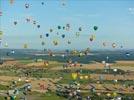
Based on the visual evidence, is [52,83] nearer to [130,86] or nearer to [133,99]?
[130,86]

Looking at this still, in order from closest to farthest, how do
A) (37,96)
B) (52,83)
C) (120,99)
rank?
(120,99) → (37,96) → (52,83)

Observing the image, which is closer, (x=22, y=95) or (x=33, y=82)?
(x=22, y=95)

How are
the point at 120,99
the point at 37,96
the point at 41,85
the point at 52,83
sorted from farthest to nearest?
the point at 52,83
the point at 41,85
the point at 37,96
the point at 120,99

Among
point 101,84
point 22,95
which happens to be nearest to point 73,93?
point 22,95

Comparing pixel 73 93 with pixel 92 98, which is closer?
pixel 92 98

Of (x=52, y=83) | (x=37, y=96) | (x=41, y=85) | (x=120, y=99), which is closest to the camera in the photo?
(x=120, y=99)

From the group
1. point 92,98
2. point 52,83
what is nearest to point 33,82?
point 52,83

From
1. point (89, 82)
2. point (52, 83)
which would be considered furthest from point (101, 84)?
point (52, 83)

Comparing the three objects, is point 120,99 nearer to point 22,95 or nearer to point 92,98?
point 92,98

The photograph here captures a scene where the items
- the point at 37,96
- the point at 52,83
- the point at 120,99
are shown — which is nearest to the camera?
the point at 120,99
